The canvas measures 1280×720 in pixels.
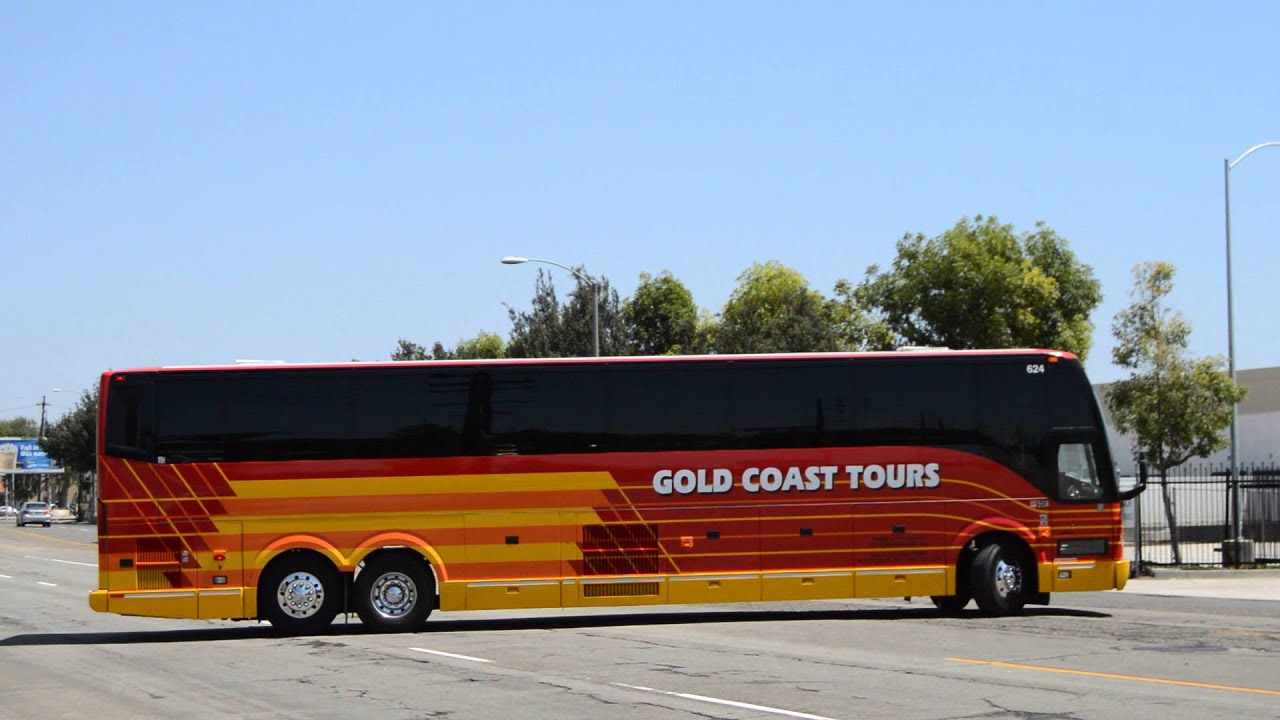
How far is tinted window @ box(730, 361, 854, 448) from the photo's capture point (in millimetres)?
19812

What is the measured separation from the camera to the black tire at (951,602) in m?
20.6

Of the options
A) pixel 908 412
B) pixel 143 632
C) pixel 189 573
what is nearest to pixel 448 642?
pixel 189 573

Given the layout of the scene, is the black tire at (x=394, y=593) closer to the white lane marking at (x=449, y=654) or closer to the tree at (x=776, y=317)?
the white lane marking at (x=449, y=654)

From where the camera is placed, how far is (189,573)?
18891 mm

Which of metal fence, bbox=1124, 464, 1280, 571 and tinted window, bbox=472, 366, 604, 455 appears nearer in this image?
tinted window, bbox=472, 366, 604, 455

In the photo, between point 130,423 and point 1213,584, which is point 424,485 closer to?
point 130,423

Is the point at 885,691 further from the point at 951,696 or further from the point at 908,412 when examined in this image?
the point at 908,412

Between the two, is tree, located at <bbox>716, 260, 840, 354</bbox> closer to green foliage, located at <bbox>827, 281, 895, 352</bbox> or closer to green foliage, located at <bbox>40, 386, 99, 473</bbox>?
green foliage, located at <bbox>827, 281, 895, 352</bbox>

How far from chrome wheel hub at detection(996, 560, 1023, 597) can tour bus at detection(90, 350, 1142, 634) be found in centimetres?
4

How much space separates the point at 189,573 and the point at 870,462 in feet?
29.4

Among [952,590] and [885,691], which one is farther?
[952,590]

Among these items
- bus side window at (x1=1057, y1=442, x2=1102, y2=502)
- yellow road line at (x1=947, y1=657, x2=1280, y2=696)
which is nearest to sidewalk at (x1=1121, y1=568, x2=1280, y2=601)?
bus side window at (x1=1057, y1=442, x2=1102, y2=502)

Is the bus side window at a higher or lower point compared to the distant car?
higher

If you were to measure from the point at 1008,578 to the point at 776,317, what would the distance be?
53190 mm
